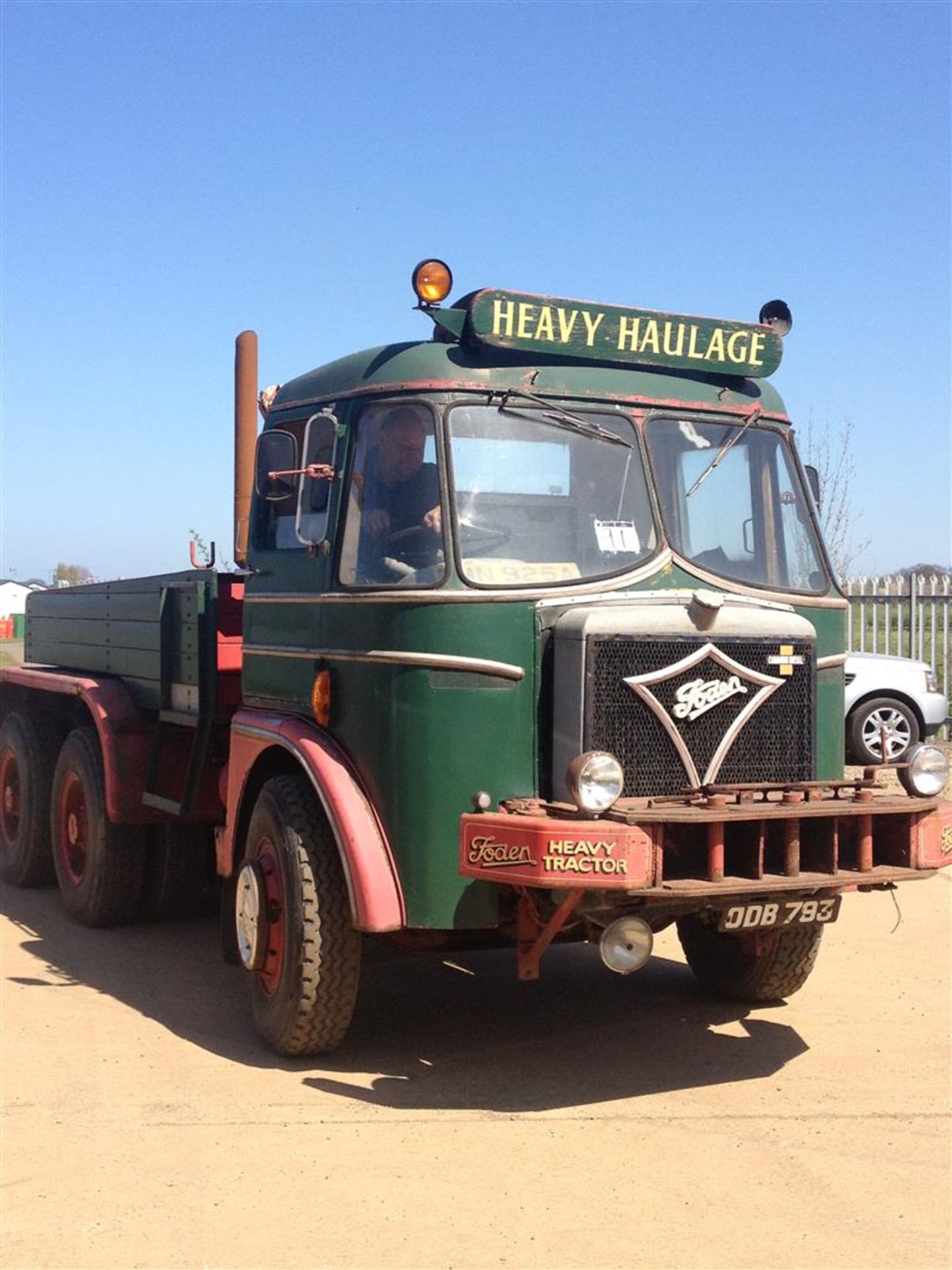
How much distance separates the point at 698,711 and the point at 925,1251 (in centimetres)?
196

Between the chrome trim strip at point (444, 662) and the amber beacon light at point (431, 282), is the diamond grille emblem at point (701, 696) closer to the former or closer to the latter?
the chrome trim strip at point (444, 662)

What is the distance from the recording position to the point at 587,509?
5.78 m

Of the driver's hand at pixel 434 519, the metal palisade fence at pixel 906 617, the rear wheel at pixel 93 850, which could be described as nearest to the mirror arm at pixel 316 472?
the driver's hand at pixel 434 519

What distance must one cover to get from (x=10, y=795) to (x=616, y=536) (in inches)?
215

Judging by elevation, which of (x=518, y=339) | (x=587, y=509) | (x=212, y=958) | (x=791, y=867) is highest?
(x=518, y=339)

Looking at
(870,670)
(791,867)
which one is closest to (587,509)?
(791,867)

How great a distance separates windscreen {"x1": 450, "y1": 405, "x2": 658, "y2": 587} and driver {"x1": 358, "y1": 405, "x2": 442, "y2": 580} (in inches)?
4.1

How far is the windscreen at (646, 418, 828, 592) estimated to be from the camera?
5.95 meters

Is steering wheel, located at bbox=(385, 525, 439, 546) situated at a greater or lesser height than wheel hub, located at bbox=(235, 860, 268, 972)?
greater

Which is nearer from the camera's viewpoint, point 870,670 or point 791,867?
point 791,867

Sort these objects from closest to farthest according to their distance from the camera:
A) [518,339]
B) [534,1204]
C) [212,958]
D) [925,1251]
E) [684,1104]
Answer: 1. [925,1251]
2. [534,1204]
3. [684,1104]
4. [518,339]
5. [212,958]

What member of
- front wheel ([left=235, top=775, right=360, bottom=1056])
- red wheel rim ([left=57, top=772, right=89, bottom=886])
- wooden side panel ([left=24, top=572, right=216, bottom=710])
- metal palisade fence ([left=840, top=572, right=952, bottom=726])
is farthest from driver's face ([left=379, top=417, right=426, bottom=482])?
metal palisade fence ([left=840, top=572, right=952, bottom=726])

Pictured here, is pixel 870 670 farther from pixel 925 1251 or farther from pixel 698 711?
pixel 925 1251

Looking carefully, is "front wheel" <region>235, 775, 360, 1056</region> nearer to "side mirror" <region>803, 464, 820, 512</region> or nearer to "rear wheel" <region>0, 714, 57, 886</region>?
"side mirror" <region>803, 464, 820, 512</region>
